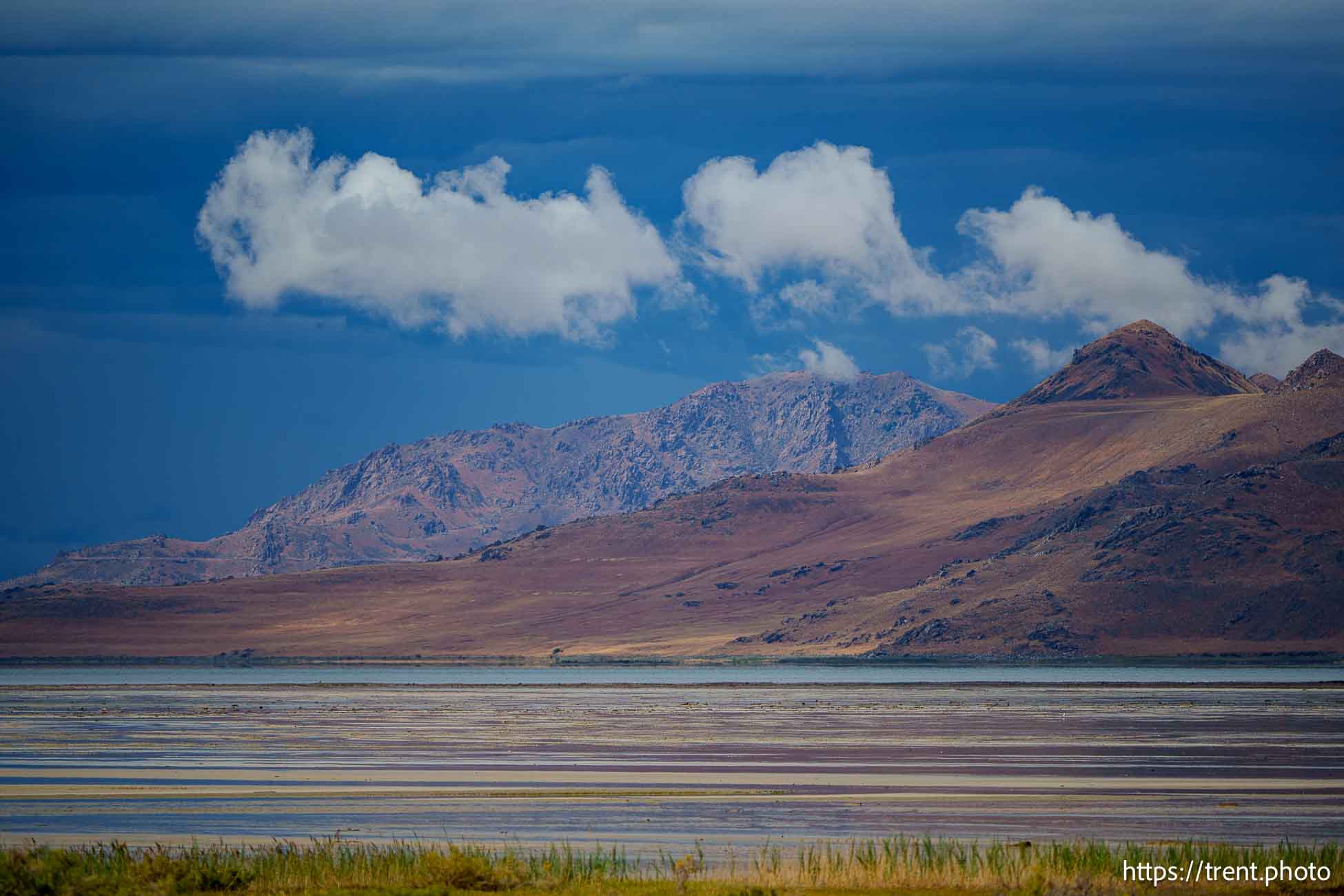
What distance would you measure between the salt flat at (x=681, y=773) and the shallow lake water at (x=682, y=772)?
21cm

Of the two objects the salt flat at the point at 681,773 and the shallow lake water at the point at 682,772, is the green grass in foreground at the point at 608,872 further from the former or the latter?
the salt flat at the point at 681,773

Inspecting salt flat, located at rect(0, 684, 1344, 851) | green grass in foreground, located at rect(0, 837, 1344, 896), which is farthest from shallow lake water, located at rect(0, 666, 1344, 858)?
green grass in foreground, located at rect(0, 837, 1344, 896)

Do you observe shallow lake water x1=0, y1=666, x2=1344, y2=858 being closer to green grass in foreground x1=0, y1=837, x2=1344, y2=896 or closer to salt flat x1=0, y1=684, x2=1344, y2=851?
salt flat x1=0, y1=684, x2=1344, y2=851

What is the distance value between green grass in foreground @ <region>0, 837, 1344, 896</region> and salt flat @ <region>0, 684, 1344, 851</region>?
6036 mm

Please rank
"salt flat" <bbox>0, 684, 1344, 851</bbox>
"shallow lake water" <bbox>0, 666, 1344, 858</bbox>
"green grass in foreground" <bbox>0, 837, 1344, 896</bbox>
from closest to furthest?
"green grass in foreground" <bbox>0, 837, 1344, 896</bbox>
"shallow lake water" <bbox>0, 666, 1344, 858</bbox>
"salt flat" <bbox>0, 684, 1344, 851</bbox>

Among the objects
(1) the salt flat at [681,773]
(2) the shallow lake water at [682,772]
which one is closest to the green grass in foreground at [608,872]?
(2) the shallow lake water at [682,772]

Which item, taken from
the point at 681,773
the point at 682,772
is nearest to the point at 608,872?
the point at 681,773

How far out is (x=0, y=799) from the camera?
51688 mm

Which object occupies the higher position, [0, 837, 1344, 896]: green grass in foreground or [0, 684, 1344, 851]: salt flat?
[0, 837, 1344, 896]: green grass in foreground

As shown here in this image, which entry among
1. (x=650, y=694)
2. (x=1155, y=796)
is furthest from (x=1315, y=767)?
(x=650, y=694)

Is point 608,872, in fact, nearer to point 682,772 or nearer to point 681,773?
point 681,773

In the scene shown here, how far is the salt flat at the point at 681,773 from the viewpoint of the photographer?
4438 centimetres

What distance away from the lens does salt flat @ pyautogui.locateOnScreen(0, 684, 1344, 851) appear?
44375 millimetres

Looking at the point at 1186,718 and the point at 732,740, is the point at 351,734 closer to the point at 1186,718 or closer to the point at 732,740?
the point at 732,740
